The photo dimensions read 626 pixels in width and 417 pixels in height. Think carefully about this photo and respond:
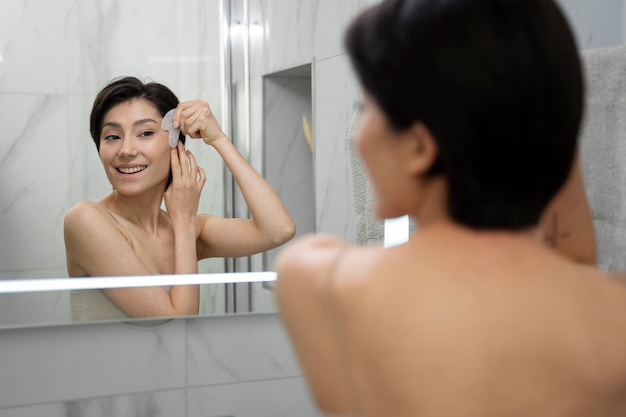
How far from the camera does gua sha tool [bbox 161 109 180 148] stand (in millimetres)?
1276

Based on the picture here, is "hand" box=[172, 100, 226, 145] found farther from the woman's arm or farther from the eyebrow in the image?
the woman's arm

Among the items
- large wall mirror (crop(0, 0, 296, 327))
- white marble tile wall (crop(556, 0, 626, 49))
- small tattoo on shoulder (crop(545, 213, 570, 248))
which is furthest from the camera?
white marble tile wall (crop(556, 0, 626, 49))

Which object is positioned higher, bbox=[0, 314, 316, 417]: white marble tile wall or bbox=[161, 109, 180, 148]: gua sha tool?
bbox=[161, 109, 180, 148]: gua sha tool

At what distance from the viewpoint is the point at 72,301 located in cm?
124

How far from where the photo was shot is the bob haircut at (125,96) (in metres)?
1.24

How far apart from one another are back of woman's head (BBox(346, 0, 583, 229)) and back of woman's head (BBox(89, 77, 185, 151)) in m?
0.86

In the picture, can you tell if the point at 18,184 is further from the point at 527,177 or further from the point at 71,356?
the point at 527,177

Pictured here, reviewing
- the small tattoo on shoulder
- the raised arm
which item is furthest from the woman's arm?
the raised arm

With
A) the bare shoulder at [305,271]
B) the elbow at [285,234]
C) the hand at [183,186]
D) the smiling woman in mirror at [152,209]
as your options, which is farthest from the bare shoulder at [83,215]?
the bare shoulder at [305,271]

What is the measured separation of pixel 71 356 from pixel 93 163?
319 mm

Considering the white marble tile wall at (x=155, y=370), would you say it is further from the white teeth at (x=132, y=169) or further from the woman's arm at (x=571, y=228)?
the woman's arm at (x=571, y=228)

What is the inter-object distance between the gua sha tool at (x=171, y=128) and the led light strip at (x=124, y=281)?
23 centimetres

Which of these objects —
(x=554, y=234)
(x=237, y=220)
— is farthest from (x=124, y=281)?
(x=554, y=234)

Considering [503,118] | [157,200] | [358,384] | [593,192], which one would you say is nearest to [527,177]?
[503,118]
